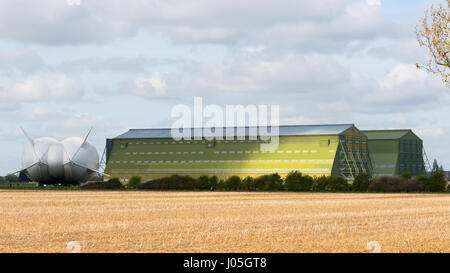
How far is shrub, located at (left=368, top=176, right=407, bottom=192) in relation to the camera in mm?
93188

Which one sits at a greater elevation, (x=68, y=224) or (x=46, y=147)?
(x=46, y=147)

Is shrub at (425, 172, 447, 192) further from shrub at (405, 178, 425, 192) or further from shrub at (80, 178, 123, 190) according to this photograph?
shrub at (80, 178, 123, 190)

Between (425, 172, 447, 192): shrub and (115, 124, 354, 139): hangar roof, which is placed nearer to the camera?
(425, 172, 447, 192): shrub

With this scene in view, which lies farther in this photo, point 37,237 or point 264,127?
point 264,127

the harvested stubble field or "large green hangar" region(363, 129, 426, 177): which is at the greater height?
"large green hangar" region(363, 129, 426, 177)

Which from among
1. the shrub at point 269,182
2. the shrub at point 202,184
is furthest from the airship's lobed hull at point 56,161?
the shrub at point 269,182

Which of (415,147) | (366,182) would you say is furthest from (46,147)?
(415,147)

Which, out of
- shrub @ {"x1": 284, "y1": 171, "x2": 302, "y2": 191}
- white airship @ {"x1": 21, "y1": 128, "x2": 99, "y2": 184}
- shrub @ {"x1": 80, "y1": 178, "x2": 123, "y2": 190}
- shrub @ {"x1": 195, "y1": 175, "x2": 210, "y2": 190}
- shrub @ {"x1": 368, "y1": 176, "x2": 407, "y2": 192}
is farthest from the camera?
white airship @ {"x1": 21, "y1": 128, "x2": 99, "y2": 184}

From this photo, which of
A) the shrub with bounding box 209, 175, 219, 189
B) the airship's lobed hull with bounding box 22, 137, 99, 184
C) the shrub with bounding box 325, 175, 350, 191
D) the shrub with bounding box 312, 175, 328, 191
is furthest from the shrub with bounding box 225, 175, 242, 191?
the airship's lobed hull with bounding box 22, 137, 99, 184

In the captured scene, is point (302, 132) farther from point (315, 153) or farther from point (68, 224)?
point (68, 224)

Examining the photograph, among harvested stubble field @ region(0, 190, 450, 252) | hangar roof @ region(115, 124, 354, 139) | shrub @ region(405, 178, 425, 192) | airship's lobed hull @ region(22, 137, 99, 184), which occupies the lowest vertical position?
harvested stubble field @ region(0, 190, 450, 252)
